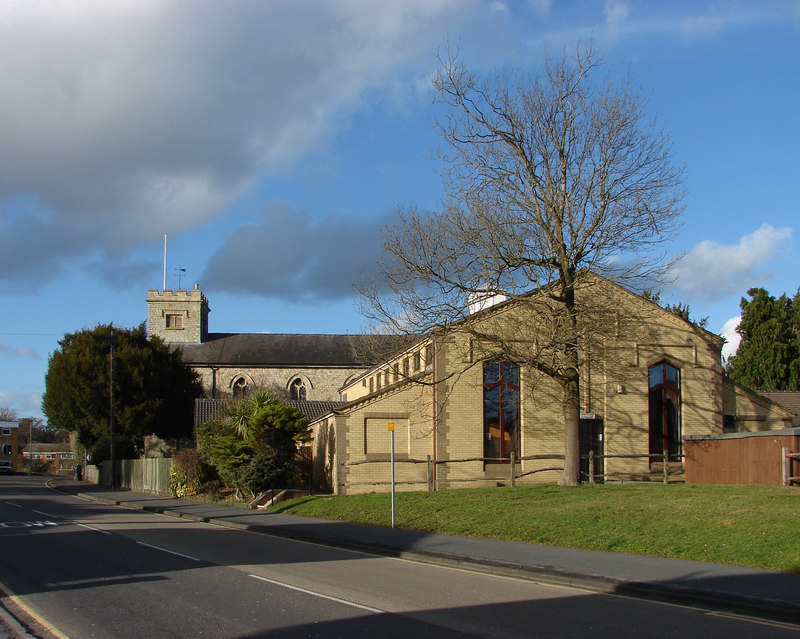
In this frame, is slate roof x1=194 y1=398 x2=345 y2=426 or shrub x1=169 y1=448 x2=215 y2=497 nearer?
shrub x1=169 y1=448 x2=215 y2=497

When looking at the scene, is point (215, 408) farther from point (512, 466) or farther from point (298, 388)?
point (512, 466)

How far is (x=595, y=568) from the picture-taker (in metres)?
12.7

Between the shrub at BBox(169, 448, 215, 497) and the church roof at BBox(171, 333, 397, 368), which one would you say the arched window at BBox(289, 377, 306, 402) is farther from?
the shrub at BBox(169, 448, 215, 497)

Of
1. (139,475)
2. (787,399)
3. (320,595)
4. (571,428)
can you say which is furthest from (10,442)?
(320,595)

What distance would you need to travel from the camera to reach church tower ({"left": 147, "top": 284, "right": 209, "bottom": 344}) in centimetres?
7412

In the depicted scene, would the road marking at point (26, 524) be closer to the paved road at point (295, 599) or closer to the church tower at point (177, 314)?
the paved road at point (295, 599)

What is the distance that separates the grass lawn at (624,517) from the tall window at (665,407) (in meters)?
7.34

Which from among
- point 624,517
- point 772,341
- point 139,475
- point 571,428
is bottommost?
point 139,475

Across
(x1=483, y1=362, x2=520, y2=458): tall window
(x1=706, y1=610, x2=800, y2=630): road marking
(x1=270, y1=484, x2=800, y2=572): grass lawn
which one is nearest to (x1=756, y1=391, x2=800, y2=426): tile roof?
(x1=483, y1=362, x2=520, y2=458): tall window

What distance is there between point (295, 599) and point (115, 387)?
170 feet

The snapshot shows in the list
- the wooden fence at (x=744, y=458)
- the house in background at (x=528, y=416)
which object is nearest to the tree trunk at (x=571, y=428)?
the house in background at (x=528, y=416)

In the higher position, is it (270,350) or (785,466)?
(270,350)

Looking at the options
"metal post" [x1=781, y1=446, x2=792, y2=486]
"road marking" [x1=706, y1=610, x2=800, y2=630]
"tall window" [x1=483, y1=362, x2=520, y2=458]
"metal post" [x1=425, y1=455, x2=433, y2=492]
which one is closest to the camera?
"road marking" [x1=706, y1=610, x2=800, y2=630]

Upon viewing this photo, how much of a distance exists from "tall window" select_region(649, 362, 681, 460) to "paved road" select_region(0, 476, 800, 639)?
→ 18227mm
